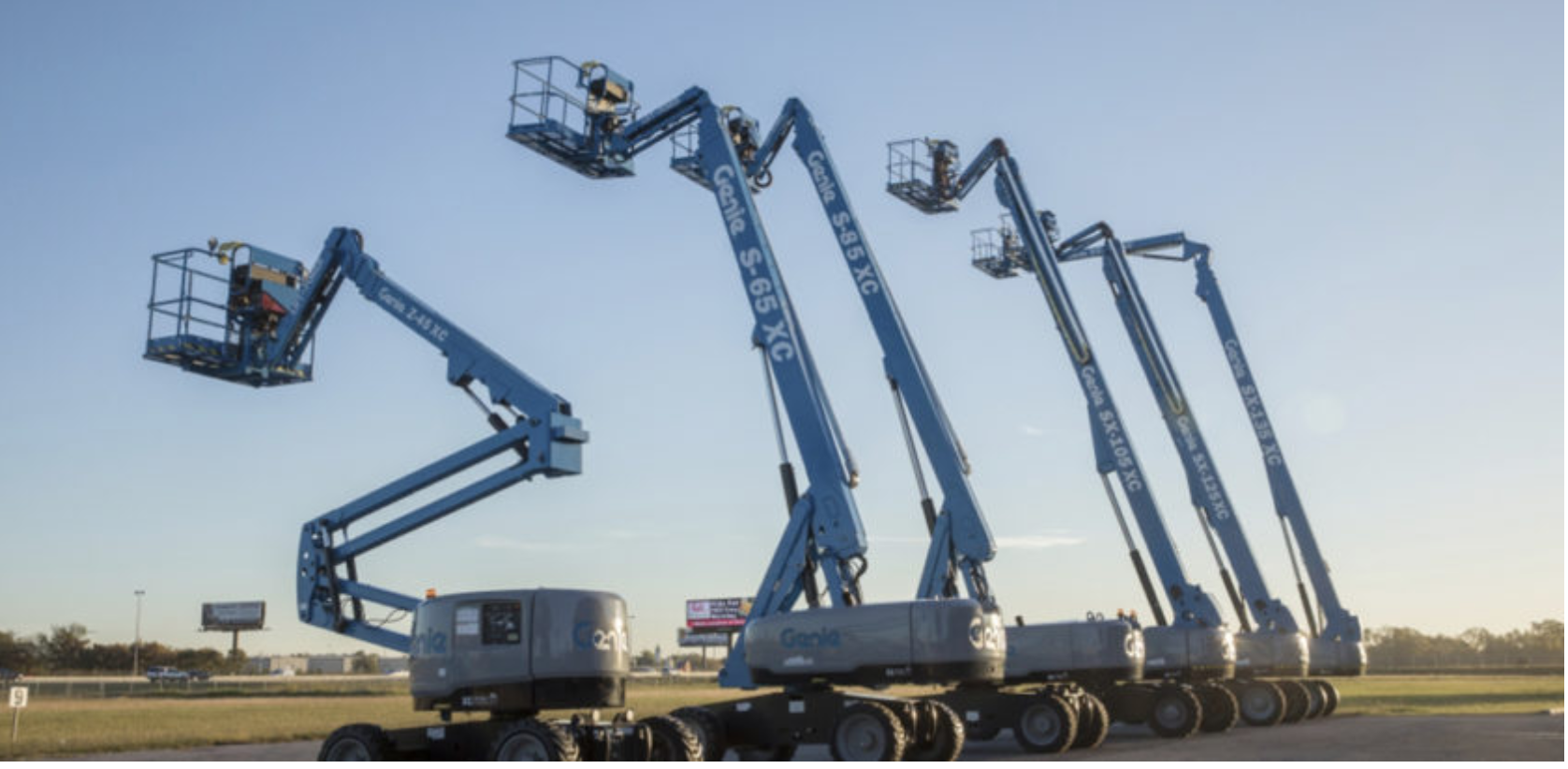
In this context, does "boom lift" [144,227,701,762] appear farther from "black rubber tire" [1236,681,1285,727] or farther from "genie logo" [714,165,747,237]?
"black rubber tire" [1236,681,1285,727]

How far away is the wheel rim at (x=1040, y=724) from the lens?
22797mm

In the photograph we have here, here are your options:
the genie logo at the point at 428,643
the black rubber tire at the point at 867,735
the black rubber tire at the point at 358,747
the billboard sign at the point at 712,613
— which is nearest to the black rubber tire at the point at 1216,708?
the black rubber tire at the point at 867,735

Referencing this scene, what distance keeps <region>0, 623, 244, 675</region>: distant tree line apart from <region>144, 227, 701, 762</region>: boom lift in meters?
→ 91.9

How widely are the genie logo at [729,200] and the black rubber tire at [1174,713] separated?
1182cm

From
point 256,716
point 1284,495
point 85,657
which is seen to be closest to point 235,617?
point 85,657

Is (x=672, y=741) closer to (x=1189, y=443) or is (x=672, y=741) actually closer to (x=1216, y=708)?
(x=1216, y=708)

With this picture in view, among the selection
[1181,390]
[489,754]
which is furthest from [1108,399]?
[489,754]

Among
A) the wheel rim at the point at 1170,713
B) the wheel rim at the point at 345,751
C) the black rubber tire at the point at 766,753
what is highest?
the wheel rim at the point at 345,751

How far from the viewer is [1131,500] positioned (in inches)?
1244

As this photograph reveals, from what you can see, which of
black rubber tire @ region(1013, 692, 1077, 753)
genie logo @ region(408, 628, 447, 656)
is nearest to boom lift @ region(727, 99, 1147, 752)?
black rubber tire @ region(1013, 692, 1077, 753)

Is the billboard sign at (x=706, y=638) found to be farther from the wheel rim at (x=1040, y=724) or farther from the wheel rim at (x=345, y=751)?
the wheel rim at (x=345, y=751)

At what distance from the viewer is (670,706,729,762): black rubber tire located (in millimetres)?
19953

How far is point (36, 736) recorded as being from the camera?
31.1m

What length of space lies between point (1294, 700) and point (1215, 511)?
5130 mm
